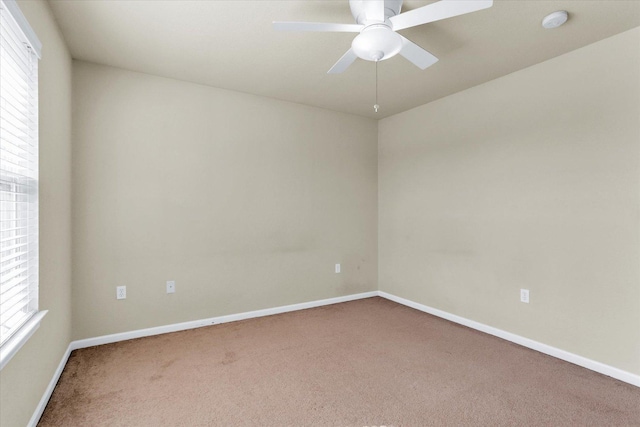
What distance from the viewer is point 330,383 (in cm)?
218

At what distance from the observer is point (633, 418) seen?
183 cm

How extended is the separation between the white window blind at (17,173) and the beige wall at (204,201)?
1054 millimetres

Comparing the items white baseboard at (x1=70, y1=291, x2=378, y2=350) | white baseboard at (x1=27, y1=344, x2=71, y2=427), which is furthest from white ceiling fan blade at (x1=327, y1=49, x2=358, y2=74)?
white baseboard at (x1=27, y1=344, x2=71, y2=427)

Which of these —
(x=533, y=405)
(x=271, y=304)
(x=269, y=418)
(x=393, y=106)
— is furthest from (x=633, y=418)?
(x=393, y=106)

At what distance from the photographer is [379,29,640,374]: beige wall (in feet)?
7.49

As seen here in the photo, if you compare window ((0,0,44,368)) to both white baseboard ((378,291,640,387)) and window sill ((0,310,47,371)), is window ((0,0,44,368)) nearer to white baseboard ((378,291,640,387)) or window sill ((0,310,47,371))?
window sill ((0,310,47,371))

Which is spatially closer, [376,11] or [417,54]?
[376,11]

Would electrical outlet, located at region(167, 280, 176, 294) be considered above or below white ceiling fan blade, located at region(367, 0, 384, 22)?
below

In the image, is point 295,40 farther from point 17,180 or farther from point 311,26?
point 17,180

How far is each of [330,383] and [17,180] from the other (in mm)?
2099

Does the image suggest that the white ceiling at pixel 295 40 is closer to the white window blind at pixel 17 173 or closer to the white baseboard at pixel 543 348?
the white window blind at pixel 17 173

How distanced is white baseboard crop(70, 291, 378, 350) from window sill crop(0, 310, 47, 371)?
116 centimetres

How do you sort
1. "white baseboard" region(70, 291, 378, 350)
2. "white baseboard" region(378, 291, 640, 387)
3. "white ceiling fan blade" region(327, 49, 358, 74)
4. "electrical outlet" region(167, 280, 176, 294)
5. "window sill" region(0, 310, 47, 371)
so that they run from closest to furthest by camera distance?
1. "window sill" region(0, 310, 47, 371)
2. "white ceiling fan blade" region(327, 49, 358, 74)
3. "white baseboard" region(378, 291, 640, 387)
4. "white baseboard" region(70, 291, 378, 350)
5. "electrical outlet" region(167, 280, 176, 294)

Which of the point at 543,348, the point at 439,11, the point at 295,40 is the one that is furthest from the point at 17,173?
the point at 543,348
